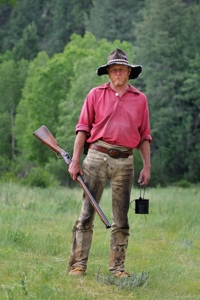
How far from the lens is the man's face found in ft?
24.7

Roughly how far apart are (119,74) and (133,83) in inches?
2179

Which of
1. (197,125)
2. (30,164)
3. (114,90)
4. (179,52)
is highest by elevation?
(179,52)

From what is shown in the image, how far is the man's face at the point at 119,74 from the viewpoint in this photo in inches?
296

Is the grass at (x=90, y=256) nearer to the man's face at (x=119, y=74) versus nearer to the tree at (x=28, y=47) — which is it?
the man's face at (x=119, y=74)

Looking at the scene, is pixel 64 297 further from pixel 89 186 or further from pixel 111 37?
pixel 111 37

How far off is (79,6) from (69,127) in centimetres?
5613

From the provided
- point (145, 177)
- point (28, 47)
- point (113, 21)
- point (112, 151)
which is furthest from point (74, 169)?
point (28, 47)

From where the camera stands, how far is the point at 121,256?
772 centimetres

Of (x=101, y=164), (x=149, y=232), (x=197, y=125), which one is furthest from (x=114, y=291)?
(x=197, y=125)

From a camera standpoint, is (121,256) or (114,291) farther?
(121,256)

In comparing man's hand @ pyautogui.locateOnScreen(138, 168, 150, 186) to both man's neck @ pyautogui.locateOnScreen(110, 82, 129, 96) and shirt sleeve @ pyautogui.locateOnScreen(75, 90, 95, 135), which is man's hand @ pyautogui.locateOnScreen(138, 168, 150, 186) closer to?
shirt sleeve @ pyautogui.locateOnScreen(75, 90, 95, 135)

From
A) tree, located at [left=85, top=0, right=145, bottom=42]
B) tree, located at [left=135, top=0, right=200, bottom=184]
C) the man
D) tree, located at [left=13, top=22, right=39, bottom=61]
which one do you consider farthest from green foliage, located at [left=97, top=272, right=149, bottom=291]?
tree, located at [left=13, top=22, right=39, bottom=61]

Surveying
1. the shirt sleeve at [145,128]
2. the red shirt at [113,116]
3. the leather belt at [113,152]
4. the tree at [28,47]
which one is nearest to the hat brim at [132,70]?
the red shirt at [113,116]

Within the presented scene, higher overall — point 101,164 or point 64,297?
point 101,164
